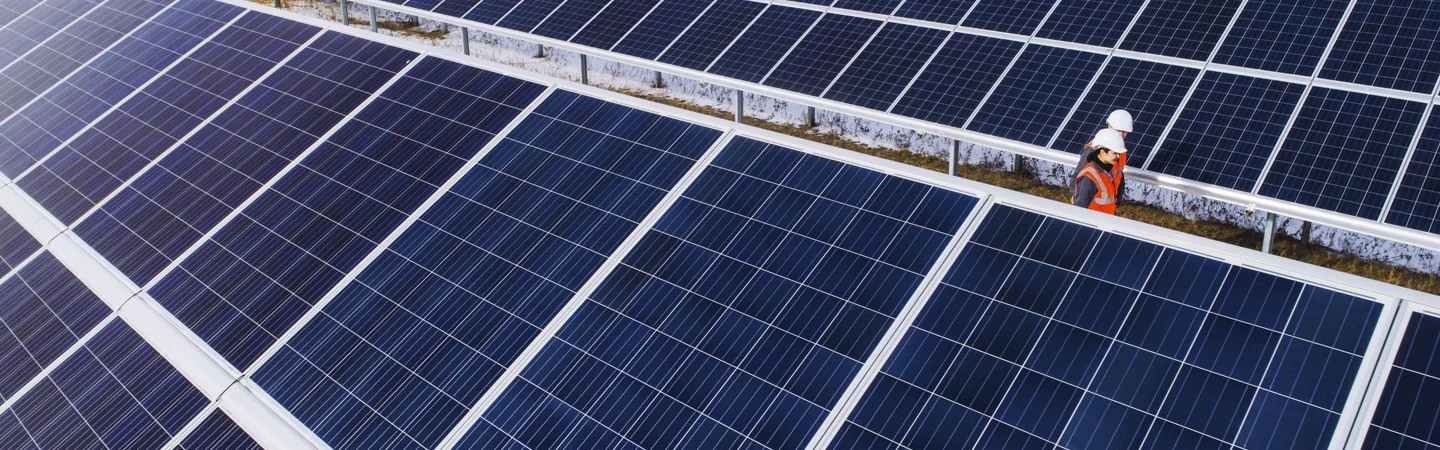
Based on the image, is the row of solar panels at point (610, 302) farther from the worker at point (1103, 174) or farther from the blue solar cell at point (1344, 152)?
the blue solar cell at point (1344, 152)

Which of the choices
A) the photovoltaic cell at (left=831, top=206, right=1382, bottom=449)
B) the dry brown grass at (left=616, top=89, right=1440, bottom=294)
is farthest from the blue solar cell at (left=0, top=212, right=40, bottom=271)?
the dry brown grass at (left=616, top=89, right=1440, bottom=294)

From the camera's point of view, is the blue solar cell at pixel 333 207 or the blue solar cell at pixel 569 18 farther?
the blue solar cell at pixel 569 18

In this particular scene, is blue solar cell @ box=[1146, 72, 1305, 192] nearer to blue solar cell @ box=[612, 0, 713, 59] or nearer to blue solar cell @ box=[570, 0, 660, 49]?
blue solar cell @ box=[612, 0, 713, 59]

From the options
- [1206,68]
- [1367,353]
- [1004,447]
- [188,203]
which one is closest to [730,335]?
[1004,447]

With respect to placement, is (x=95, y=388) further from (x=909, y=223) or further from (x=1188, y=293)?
(x=1188, y=293)

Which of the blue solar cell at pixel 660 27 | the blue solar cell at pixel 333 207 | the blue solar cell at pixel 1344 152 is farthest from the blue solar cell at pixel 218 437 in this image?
the blue solar cell at pixel 1344 152

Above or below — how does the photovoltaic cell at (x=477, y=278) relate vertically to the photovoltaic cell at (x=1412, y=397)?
below

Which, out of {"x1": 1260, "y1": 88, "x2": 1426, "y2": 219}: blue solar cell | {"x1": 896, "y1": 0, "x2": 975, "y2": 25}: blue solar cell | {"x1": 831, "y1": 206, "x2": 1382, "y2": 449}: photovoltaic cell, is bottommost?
{"x1": 831, "y1": 206, "x2": 1382, "y2": 449}: photovoltaic cell

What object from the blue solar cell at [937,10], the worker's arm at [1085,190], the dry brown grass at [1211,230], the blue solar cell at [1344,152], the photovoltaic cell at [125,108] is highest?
the blue solar cell at [937,10]
